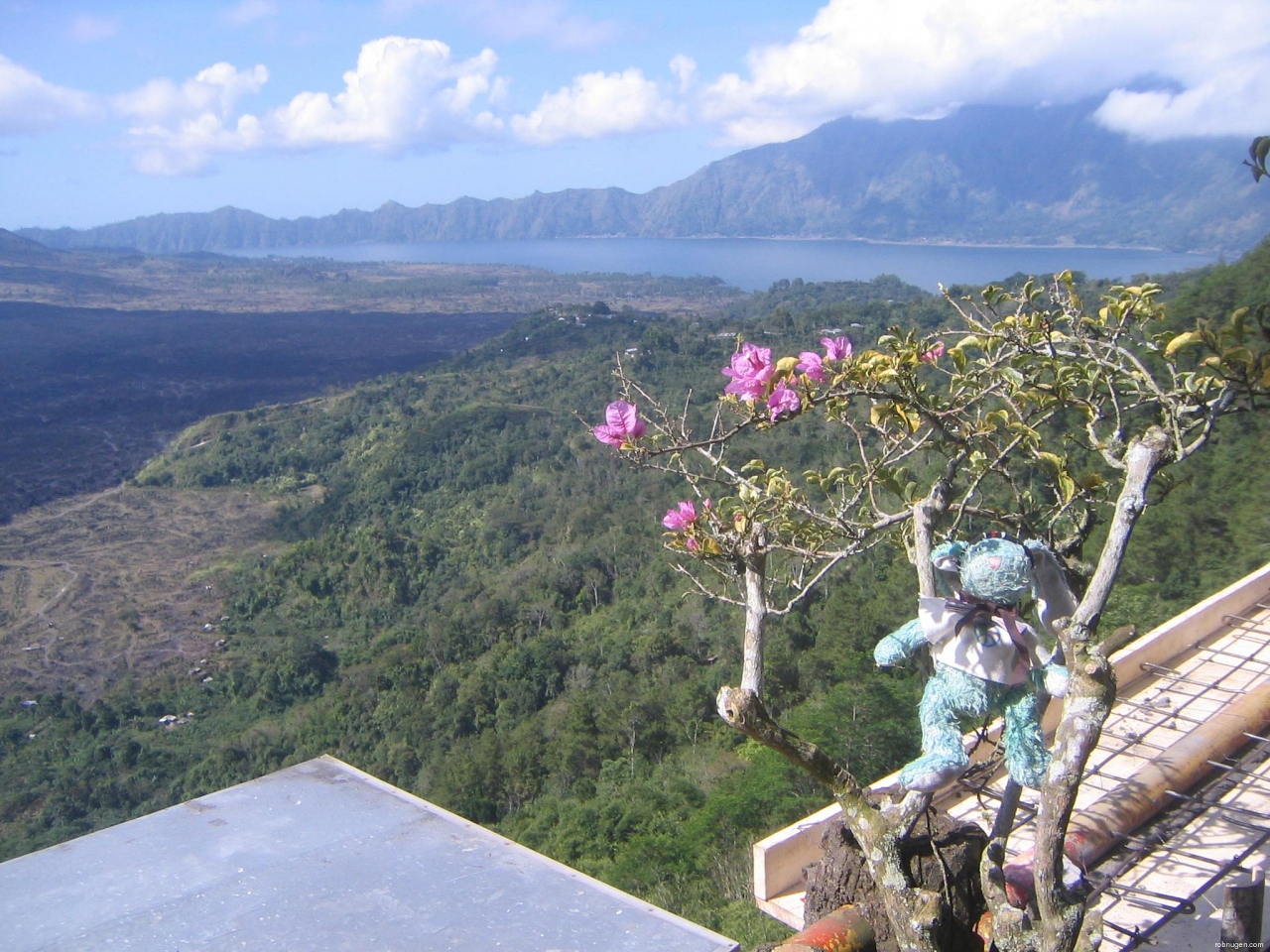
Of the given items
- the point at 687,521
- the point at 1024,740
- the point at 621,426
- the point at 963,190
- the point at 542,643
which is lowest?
the point at 542,643

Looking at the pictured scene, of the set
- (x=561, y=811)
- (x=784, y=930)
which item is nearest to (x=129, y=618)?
(x=561, y=811)

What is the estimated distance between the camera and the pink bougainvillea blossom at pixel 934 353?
223cm

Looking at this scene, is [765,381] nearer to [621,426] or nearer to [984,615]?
[621,426]

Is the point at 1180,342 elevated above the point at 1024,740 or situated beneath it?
elevated above

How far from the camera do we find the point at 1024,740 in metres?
1.74

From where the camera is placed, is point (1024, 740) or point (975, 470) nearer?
point (1024, 740)

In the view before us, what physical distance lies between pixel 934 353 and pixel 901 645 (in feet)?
2.65

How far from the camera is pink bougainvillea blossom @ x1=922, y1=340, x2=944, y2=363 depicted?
2.23m

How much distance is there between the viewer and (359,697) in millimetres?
20750

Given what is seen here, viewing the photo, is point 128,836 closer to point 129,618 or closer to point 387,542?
point 387,542

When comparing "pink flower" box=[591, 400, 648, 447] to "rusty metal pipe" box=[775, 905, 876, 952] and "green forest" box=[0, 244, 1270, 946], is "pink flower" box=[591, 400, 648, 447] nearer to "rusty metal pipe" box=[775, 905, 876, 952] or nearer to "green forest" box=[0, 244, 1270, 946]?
"rusty metal pipe" box=[775, 905, 876, 952]

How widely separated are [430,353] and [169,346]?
20.8 metres

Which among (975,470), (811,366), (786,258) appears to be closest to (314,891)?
(811,366)

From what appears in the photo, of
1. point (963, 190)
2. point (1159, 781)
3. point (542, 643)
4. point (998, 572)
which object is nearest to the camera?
point (998, 572)
